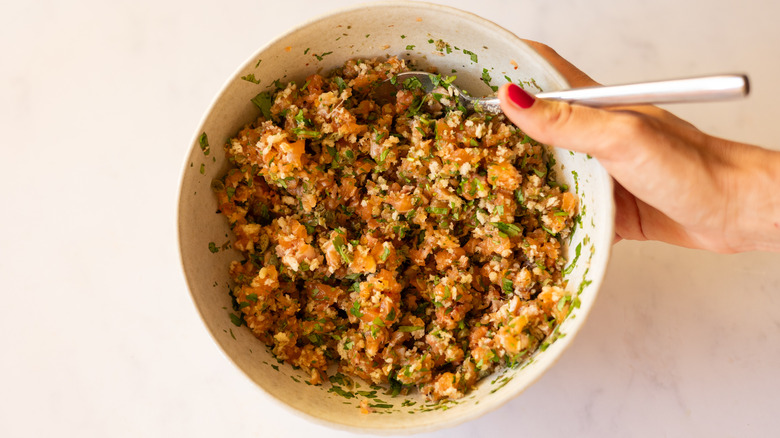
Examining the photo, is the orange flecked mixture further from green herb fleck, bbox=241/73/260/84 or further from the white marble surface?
the white marble surface

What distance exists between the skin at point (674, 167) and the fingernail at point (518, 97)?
12 millimetres

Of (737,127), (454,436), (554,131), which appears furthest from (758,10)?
(454,436)

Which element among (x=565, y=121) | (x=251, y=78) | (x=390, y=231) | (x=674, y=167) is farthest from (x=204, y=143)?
(x=674, y=167)

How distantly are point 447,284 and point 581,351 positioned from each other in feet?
2.64

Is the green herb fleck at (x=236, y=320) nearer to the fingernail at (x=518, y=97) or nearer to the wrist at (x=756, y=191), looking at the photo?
the fingernail at (x=518, y=97)

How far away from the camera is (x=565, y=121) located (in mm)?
1697

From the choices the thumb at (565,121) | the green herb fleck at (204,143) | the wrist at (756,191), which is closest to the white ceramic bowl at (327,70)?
the green herb fleck at (204,143)

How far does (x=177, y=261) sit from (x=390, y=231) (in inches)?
38.7

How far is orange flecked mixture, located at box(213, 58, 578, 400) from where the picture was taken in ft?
6.55

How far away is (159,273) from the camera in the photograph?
248 centimetres

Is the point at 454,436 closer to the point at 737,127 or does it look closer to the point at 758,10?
the point at 737,127

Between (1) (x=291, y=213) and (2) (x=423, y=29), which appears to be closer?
(2) (x=423, y=29)

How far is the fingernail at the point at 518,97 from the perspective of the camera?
67.5 inches

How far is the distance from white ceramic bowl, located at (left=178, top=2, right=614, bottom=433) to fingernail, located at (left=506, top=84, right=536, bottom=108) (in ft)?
0.51
